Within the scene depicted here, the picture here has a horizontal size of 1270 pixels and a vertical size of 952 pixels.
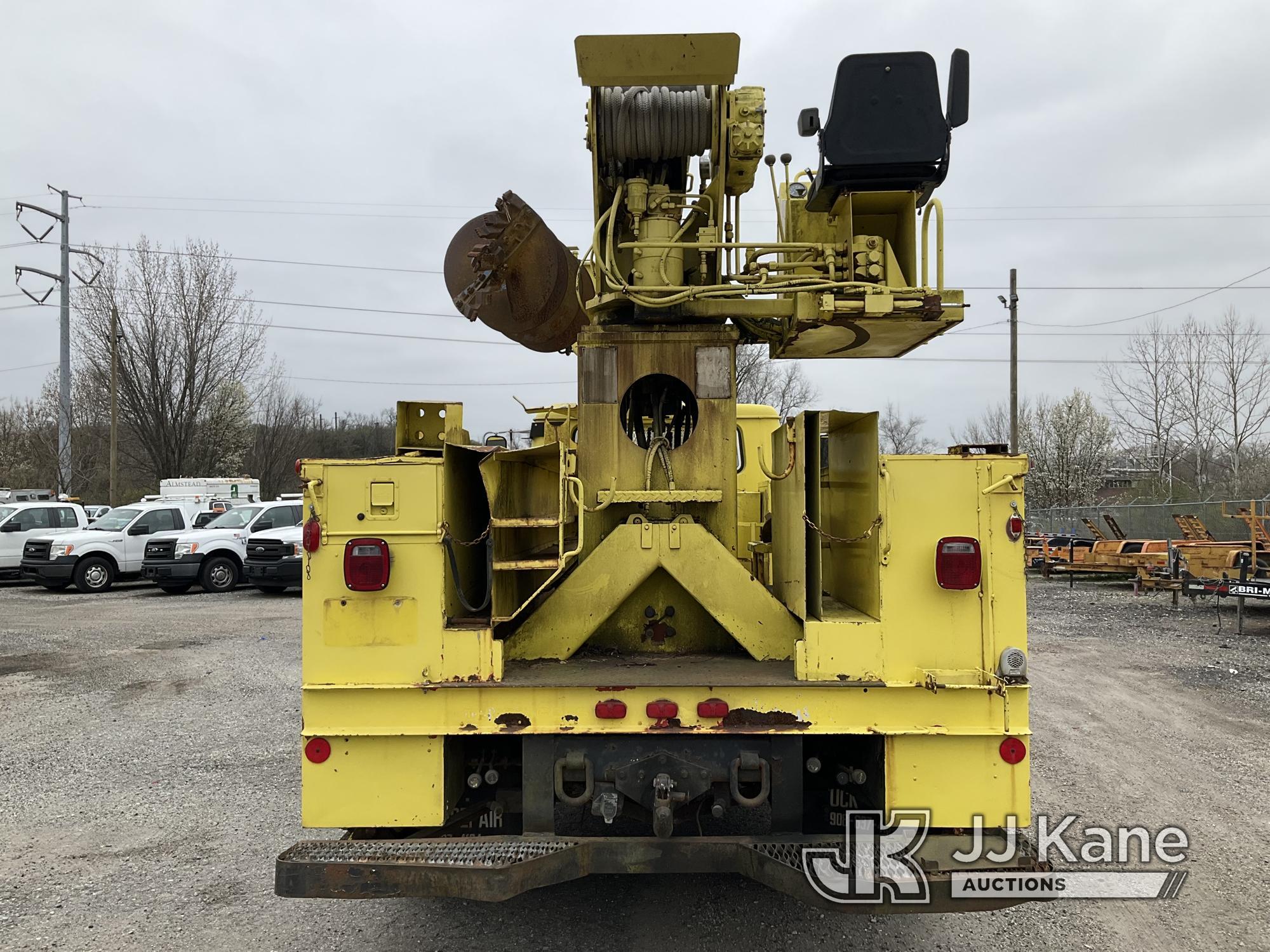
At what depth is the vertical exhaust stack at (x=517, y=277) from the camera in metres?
4.05

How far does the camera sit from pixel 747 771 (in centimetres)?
335

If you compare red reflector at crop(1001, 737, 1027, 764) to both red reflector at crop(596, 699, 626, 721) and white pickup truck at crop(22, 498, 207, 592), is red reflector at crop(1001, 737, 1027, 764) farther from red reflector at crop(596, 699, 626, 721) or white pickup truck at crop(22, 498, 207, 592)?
white pickup truck at crop(22, 498, 207, 592)

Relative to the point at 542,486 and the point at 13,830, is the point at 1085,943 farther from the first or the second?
the point at 13,830

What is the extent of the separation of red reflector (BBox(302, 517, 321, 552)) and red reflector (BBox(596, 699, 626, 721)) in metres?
1.33

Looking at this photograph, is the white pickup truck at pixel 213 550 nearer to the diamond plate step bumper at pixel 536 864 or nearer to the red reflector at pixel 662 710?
the diamond plate step bumper at pixel 536 864

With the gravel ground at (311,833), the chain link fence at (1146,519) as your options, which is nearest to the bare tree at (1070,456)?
the chain link fence at (1146,519)

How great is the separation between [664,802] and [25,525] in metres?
22.7

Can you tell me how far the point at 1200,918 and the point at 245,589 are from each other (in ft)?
62.8

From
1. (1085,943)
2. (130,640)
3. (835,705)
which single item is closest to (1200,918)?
(1085,943)

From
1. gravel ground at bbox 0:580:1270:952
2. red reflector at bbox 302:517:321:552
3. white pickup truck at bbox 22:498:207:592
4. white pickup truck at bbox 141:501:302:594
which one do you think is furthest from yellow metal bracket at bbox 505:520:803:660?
white pickup truck at bbox 22:498:207:592

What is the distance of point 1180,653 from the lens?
1123cm

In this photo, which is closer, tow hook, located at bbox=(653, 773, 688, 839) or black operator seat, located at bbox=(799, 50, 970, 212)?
tow hook, located at bbox=(653, 773, 688, 839)

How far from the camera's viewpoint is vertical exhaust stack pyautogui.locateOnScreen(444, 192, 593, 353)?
4051 millimetres

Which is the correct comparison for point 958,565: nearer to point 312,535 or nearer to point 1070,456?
point 312,535
